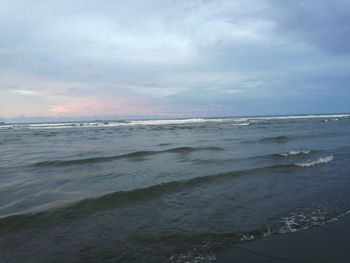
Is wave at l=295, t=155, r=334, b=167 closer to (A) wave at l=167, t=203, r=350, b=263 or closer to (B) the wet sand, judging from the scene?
(A) wave at l=167, t=203, r=350, b=263

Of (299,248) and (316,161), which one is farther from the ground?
(316,161)

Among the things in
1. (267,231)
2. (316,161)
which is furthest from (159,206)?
(316,161)

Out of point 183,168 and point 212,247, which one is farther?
point 183,168

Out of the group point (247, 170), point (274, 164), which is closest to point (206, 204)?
point (247, 170)

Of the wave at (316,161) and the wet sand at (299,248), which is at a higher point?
the wave at (316,161)

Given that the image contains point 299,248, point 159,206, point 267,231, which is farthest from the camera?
point 159,206

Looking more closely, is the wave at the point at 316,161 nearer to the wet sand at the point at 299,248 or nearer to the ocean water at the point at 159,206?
the ocean water at the point at 159,206

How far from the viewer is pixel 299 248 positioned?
20.4 feet

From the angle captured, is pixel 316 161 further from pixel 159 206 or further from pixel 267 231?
pixel 267 231

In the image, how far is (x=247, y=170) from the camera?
14.2 m


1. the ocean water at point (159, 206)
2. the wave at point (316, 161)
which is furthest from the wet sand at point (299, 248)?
the wave at point (316, 161)

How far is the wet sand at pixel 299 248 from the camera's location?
577 cm

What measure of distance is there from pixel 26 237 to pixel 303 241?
5.51m

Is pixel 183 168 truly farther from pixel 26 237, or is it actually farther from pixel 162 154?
pixel 26 237
